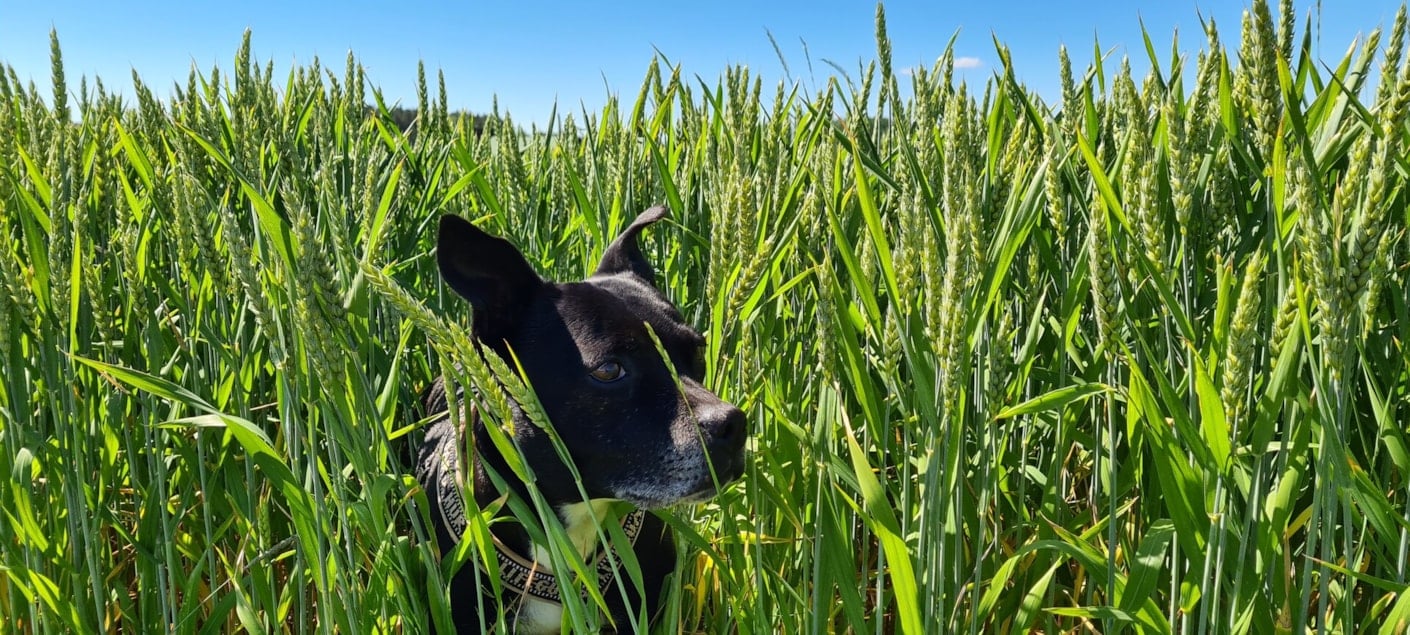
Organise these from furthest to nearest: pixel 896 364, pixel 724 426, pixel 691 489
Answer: pixel 691 489, pixel 724 426, pixel 896 364

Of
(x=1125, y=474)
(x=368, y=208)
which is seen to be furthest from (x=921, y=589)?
(x=368, y=208)

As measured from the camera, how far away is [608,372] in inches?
55.4

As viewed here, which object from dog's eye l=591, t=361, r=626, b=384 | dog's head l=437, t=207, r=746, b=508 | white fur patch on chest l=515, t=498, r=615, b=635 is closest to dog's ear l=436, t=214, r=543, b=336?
dog's head l=437, t=207, r=746, b=508

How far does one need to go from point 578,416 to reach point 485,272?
249mm

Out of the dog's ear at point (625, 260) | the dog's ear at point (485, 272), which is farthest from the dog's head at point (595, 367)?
the dog's ear at point (625, 260)

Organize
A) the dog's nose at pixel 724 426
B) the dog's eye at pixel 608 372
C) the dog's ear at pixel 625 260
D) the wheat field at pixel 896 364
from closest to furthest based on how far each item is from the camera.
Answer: the wheat field at pixel 896 364, the dog's nose at pixel 724 426, the dog's eye at pixel 608 372, the dog's ear at pixel 625 260

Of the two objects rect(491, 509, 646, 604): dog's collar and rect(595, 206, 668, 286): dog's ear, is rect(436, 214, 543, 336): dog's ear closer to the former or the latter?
rect(595, 206, 668, 286): dog's ear

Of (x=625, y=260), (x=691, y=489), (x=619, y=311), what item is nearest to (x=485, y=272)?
(x=619, y=311)

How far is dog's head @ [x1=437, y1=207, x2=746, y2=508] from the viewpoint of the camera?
130cm

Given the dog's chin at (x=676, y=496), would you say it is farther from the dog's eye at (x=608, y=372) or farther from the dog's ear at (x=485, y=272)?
the dog's ear at (x=485, y=272)

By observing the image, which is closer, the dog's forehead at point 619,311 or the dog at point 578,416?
the dog at point 578,416

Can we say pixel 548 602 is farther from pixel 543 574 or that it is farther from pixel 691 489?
pixel 691 489

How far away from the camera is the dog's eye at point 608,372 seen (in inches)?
55.4

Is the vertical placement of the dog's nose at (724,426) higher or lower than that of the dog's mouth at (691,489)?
higher
